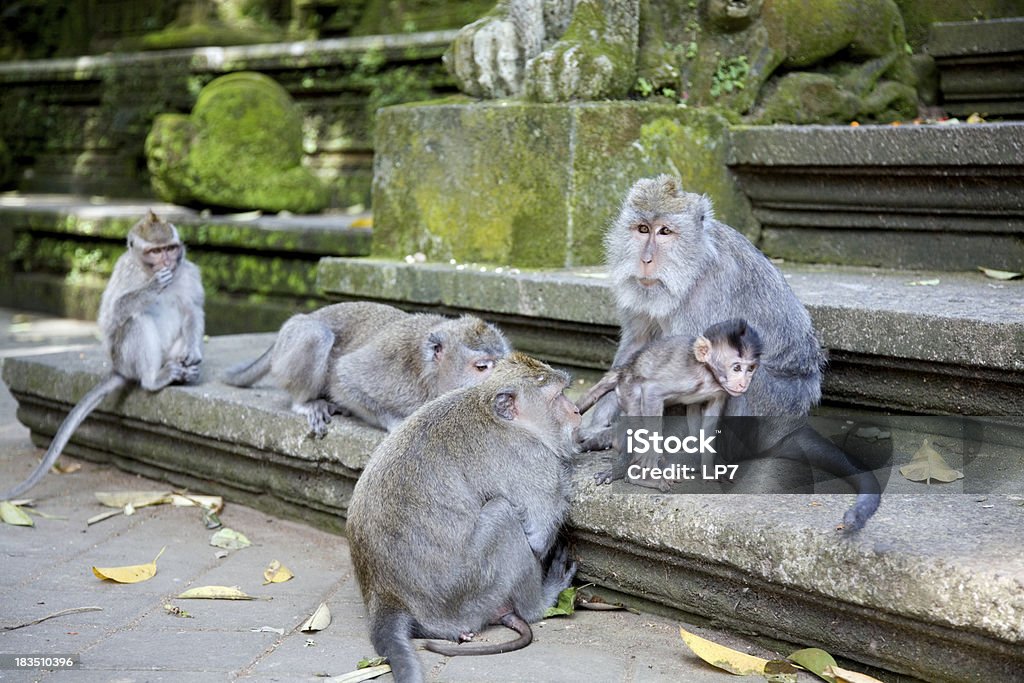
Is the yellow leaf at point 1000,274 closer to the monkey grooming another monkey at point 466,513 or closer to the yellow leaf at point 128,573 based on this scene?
the monkey grooming another monkey at point 466,513

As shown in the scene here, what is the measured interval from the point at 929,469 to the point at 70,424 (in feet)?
10.7

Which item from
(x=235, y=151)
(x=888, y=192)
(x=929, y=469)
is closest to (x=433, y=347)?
(x=929, y=469)

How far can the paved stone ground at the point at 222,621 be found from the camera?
10.1 feet

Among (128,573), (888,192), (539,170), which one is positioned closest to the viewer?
(128,573)

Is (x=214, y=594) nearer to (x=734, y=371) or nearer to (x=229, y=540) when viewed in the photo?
(x=229, y=540)

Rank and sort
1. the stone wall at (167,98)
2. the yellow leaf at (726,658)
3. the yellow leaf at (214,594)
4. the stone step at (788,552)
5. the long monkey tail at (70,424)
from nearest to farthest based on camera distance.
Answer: the stone step at (788,552)
the yellow leaf at (726,658)
the yellow leaf at (214,594)
the long monkey tail at (70,424)
the stone wall at (167,98)

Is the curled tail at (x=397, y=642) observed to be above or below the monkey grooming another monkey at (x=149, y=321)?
below

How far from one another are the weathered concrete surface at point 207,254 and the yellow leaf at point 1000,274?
11.9ft

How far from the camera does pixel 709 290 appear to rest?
351 cm

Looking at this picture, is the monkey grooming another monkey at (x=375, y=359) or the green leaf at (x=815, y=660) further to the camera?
the monkey grooming another monkey at (x=375, y=359)

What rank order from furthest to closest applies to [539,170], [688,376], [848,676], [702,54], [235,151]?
[235,151] → [702,54] → [539,170] → [688,376] → [848,676]

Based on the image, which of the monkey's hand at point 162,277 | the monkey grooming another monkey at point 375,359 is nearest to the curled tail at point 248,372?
the monkey grooming another monkey at point 375,359

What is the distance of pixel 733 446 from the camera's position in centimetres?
339

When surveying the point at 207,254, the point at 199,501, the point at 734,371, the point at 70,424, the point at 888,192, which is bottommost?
the point at 199,501
